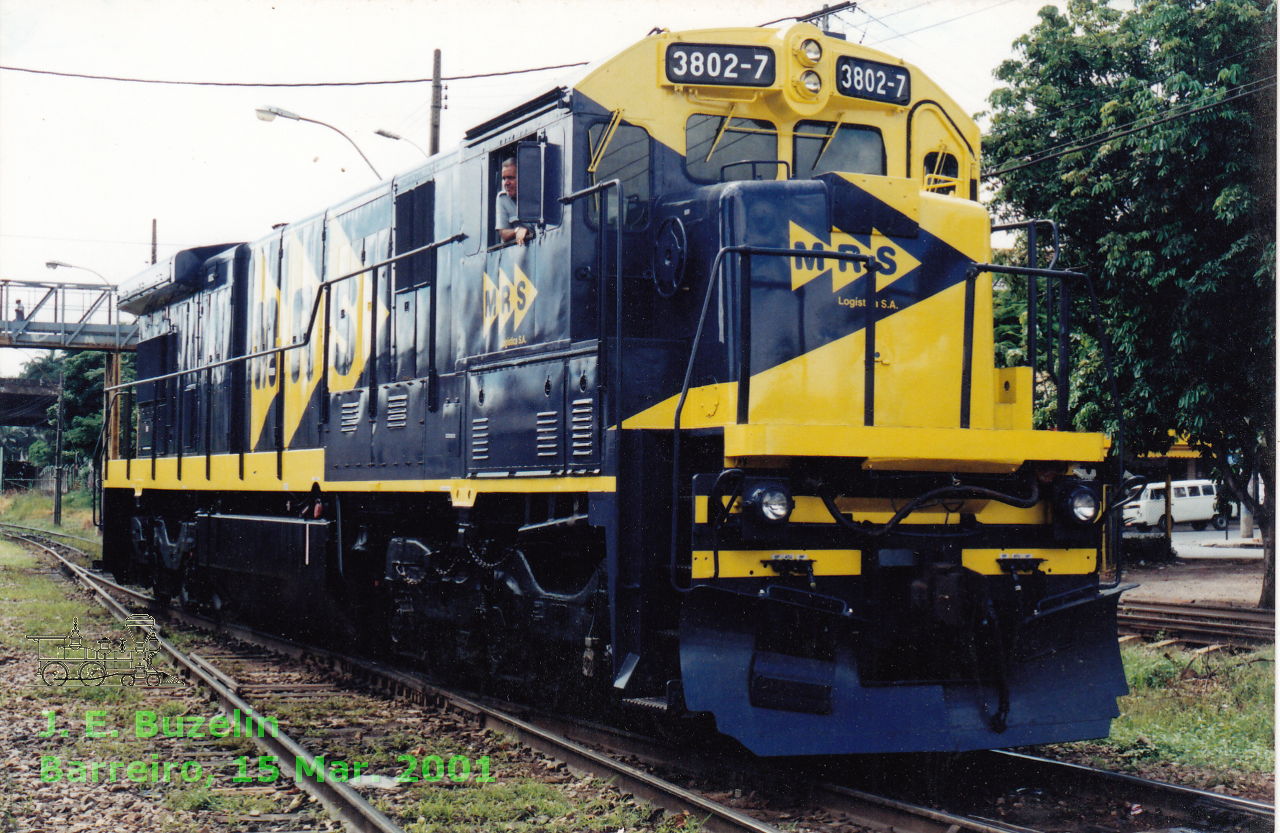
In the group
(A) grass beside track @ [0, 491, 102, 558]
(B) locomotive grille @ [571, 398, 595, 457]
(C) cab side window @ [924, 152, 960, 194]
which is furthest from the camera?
(A) grass beside track @ [0, 491, 102, 558]

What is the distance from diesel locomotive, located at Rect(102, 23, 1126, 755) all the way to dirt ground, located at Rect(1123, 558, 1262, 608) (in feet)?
30.8

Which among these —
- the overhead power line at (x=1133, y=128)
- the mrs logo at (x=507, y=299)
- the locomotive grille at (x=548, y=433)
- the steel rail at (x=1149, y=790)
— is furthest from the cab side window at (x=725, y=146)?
the overhead power line at (x=1133, y=128)

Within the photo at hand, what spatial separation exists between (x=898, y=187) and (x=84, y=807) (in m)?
5.01

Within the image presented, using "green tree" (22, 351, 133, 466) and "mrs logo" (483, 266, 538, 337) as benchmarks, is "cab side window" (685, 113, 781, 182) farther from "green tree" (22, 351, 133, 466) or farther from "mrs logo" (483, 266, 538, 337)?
"green tree" (22, 351, 133, 466)

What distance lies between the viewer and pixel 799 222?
20.6ft

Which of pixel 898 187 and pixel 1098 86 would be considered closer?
pixel 898 187

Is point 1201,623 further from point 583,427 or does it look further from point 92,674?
point 92,674

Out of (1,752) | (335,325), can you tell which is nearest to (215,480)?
(335,325)

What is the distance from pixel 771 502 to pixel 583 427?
1313 millimetres

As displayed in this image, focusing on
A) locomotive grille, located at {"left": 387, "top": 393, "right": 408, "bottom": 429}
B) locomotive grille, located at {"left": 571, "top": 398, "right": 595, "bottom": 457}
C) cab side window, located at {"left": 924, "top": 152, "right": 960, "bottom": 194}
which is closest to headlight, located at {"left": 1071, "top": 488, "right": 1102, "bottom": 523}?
cab side window, located at {"left": 924, "top": 152, "right": 960, "bottom": 194}

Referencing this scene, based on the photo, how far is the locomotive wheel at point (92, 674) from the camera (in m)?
9.52

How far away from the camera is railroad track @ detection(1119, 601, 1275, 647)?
11383 mm

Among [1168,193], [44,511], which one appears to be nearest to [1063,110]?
[1168,193]

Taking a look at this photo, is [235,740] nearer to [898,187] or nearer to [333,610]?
[333,610]
